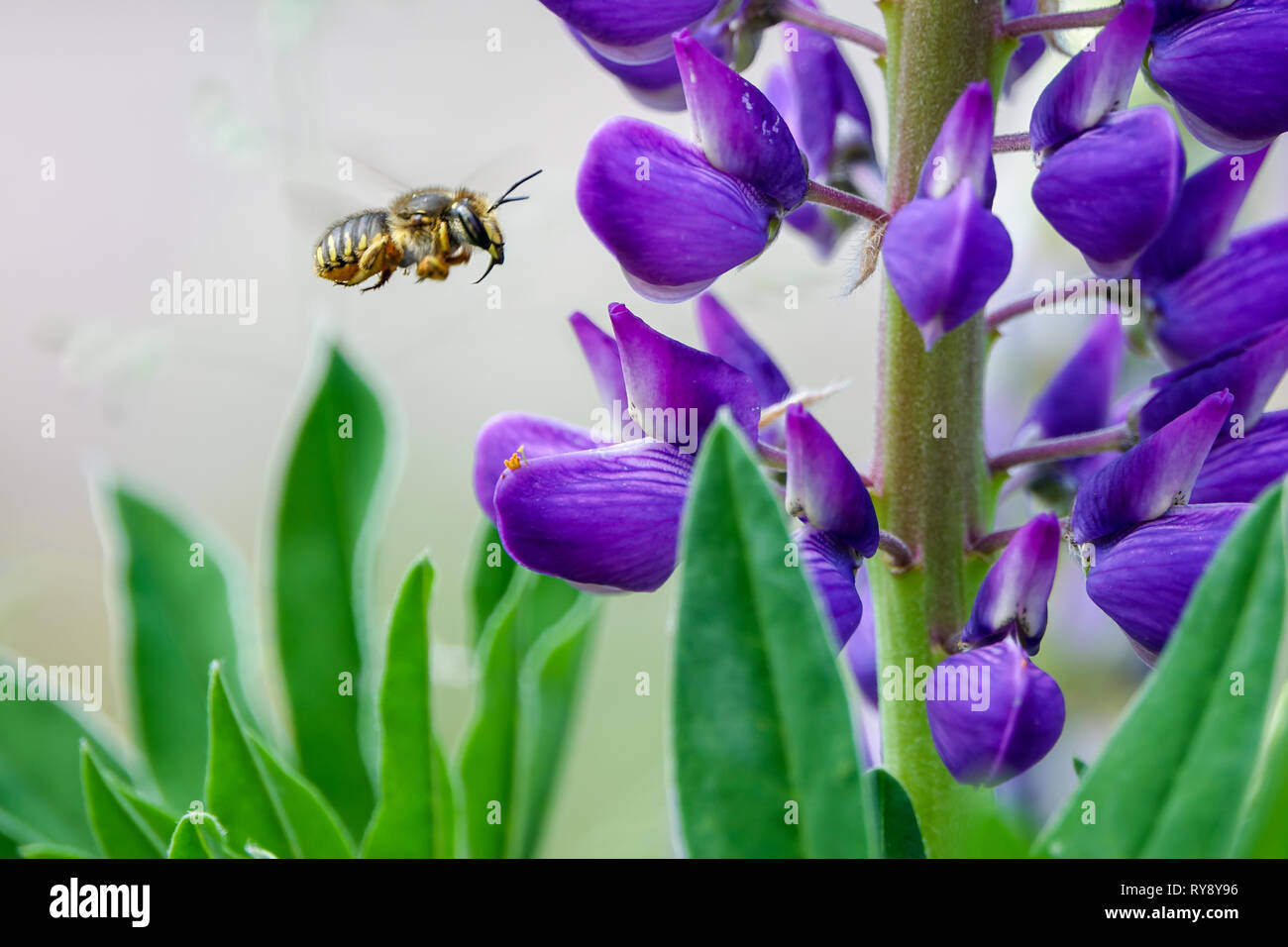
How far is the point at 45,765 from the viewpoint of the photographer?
653mm

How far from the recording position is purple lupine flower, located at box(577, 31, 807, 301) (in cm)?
43

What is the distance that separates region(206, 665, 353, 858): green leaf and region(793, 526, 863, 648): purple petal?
231 millimetres

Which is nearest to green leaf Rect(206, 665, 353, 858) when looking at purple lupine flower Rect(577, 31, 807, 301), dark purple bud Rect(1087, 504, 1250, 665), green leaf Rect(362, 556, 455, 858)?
green leaf Rect(362, 556, 455, 858)

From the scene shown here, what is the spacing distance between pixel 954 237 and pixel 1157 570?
0.46 ft

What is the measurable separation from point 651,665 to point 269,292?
2.47 ft

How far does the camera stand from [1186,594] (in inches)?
16.3

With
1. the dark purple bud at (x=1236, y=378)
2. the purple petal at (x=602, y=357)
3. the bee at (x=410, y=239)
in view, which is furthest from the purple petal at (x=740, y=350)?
the bee at (x=410, y=239)

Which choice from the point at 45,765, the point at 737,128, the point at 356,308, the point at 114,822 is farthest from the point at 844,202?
the point at 356,308

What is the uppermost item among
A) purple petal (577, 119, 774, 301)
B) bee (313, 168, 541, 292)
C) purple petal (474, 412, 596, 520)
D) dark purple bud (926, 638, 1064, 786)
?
bee (313, 168, 541, 292)

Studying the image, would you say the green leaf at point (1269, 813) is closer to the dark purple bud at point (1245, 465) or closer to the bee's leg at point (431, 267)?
the dark purple bud at point (1245, 465)

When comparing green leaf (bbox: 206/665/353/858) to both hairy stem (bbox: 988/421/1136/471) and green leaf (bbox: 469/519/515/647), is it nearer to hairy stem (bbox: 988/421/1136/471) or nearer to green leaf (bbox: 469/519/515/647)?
green leaf (bbox: 469/519/515/647)

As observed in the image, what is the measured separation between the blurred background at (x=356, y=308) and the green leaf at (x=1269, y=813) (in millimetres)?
339

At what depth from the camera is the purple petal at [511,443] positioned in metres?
0.49
